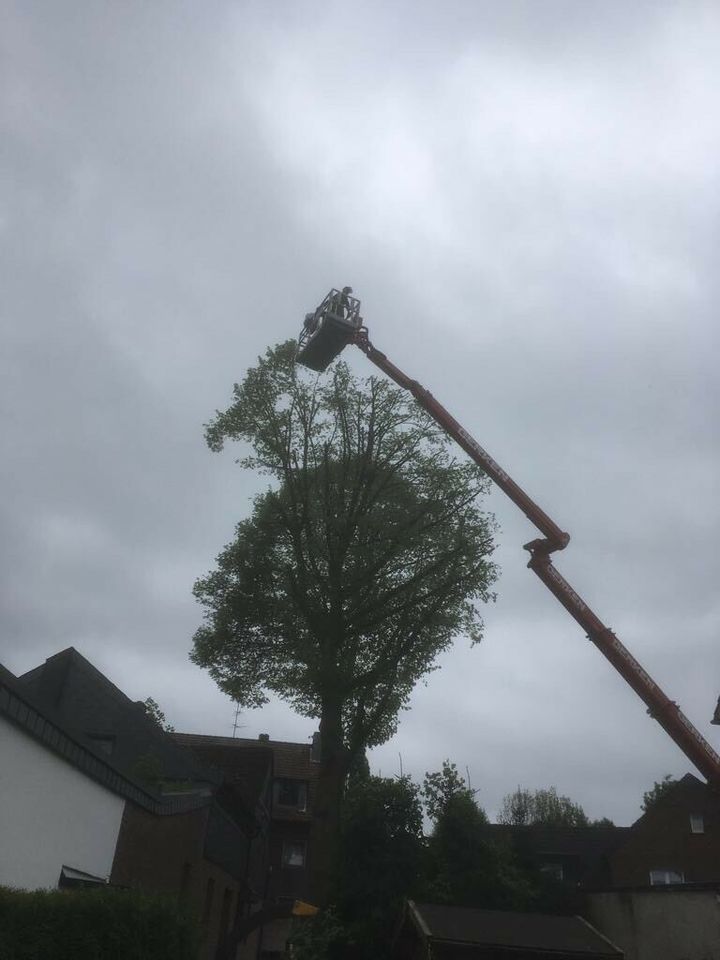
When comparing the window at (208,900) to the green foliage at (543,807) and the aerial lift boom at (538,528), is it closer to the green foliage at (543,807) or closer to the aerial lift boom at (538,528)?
the aerial lift boom at (538,528)

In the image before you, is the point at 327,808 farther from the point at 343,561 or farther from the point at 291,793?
the point at 291,793

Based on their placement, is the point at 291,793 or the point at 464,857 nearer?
the point at 464,857

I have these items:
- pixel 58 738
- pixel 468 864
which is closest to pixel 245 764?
pixel 468 864

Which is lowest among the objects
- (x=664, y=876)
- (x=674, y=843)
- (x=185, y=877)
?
(x=185, y=877)

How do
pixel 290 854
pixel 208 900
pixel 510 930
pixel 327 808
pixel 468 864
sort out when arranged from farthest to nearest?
pixel 290 854 < pixel 468 864 < pixel 208 900 < pixel 327 808 < pixel 510 930

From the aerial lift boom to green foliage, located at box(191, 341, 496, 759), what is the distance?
769mm

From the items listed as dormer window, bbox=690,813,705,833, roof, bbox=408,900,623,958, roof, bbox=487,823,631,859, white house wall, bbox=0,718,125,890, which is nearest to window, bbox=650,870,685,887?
dormer window, bbox=690,813,705,833

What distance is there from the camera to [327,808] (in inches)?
693

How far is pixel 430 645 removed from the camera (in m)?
21.3

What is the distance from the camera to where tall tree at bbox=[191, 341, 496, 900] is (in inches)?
757

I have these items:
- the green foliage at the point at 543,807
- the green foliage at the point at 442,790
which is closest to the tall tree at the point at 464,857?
the green foliage at the point at 442,790

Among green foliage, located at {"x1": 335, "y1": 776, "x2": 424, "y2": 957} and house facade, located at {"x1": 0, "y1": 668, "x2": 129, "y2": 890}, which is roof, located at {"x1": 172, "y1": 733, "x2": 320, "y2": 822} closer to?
green foliage, located at {"x1": 335, "y1": 776, "x2": 424, "y2": 957}

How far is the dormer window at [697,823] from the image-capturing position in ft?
106

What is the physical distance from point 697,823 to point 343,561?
22.9 metres
